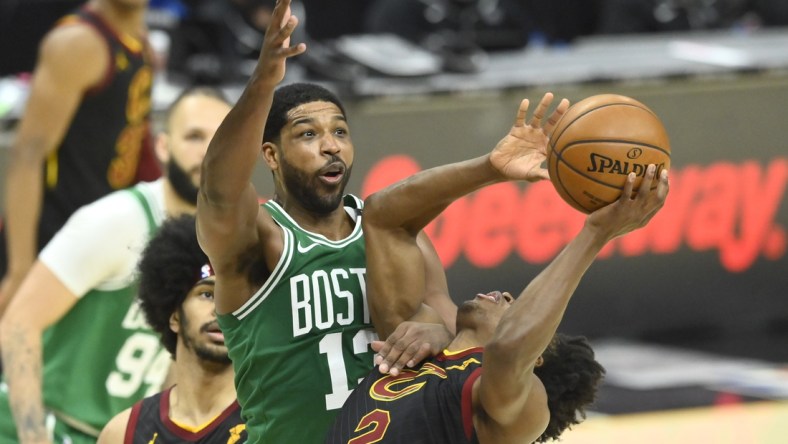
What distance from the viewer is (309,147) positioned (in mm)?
4281

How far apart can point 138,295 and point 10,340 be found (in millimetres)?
501

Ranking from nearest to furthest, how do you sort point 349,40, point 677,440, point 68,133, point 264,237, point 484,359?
point 484,359, point 264,237, point 68,133, point 677,440, point 349,40

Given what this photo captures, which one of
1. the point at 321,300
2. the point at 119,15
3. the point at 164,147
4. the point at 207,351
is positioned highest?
the point at 119,15

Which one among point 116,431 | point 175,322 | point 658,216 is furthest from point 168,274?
point 658,216

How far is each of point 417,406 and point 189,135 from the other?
2.28 meters

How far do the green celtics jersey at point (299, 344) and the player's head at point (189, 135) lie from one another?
4.91 ft

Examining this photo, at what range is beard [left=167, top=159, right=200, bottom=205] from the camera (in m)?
5.84

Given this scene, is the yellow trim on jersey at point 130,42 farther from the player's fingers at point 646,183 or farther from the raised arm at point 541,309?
the player's fingers at point 646,183

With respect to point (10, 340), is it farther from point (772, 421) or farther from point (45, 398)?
point (772, 421)

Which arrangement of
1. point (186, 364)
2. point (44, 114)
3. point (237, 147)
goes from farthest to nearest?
point (44, 114) < point (186, 364) < point (237, 147)

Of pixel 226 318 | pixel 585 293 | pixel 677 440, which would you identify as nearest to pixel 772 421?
pixel 677 440

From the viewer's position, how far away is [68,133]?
6711 mm

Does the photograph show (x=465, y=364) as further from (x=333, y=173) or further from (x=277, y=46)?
(x=277, y=46)

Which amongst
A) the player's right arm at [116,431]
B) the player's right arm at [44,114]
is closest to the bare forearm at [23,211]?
the player's right arm at [44,114]
